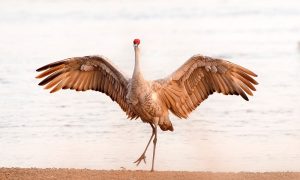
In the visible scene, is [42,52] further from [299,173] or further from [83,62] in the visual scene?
[299,173]

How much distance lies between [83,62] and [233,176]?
9.60 ft

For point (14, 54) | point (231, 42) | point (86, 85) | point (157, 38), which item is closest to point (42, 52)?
point (14, 54)

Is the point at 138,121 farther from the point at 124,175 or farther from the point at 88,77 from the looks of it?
the point at 124,175

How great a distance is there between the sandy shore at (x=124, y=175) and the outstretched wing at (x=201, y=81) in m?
1.32

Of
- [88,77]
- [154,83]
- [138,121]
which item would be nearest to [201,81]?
[154,83]

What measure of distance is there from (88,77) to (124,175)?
2099 mm

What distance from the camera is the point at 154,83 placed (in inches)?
511

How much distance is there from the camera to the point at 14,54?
24797 millimetres

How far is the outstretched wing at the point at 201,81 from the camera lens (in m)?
12.8

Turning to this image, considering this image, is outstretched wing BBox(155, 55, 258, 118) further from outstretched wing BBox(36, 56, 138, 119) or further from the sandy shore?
the sandy shore

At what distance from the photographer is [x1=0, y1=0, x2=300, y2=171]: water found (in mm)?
13844

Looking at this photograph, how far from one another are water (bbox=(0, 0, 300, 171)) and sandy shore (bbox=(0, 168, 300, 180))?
0.94 m

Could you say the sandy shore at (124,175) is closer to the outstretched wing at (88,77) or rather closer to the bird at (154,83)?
the bird at (154,83)

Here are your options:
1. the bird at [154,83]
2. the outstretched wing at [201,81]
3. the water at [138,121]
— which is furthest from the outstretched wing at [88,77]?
the water at [138,121]
